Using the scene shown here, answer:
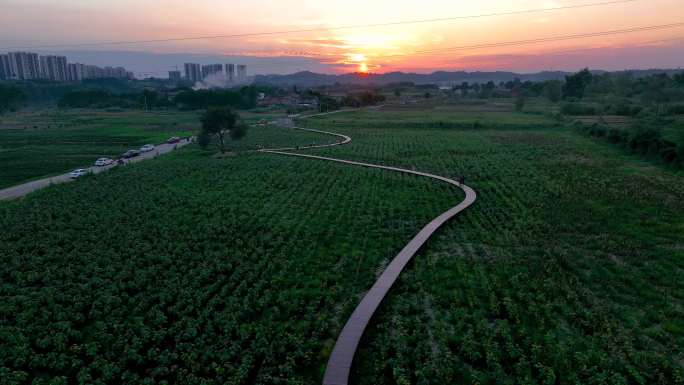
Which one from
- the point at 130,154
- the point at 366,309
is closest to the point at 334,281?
the point at 366,309

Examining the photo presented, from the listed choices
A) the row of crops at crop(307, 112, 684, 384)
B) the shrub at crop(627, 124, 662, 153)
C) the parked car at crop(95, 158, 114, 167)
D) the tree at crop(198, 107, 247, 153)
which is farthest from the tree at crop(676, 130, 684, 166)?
the parked car at crop(95, 158, 114, 167)

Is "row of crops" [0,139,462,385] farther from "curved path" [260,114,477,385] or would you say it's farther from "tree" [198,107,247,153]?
"tree" [198,107,247,153]

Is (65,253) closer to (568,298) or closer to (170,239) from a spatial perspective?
(170,239)

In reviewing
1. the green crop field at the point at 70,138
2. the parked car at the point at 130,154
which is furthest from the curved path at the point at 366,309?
the parked car at the point at 130,154

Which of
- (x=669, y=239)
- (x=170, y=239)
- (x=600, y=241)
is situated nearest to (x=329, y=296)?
(x=170, y=239)

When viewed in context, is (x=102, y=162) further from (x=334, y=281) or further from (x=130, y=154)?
(x=334, y=281)

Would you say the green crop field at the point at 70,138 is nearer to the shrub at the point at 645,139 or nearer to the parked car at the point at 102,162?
the parked car at the point at 102,162
